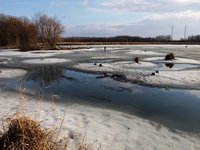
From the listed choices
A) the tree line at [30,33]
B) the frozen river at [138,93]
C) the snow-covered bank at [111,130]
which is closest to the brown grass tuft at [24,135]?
the snow-covered bank at [111,130]

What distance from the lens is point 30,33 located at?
62531mm

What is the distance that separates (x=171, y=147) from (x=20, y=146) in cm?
376

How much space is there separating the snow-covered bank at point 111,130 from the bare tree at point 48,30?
50.6 metres

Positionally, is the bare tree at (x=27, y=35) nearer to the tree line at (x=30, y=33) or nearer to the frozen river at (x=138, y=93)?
the tree line at (x=30, y=33)

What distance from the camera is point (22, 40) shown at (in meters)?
63.4

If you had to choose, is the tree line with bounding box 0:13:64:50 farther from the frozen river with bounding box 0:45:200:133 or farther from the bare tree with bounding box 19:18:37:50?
the frozen river with bounding box 0:45:200:133

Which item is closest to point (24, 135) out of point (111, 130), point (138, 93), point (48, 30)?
point (111, 130)

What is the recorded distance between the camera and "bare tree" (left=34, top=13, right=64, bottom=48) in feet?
198

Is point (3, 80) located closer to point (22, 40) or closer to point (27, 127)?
point (27, 127)

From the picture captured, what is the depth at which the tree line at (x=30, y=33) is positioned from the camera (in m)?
60.5

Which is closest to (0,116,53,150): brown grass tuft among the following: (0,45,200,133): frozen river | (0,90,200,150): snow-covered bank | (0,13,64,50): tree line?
(0,90,200,150): snow-covered bank

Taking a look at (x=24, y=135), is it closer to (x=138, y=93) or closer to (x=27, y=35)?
(x=138, y=93)

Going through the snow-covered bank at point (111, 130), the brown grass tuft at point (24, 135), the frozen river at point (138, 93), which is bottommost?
the frozen river at point (138, 93)

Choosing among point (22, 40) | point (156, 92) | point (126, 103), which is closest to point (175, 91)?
point (156, 92)
